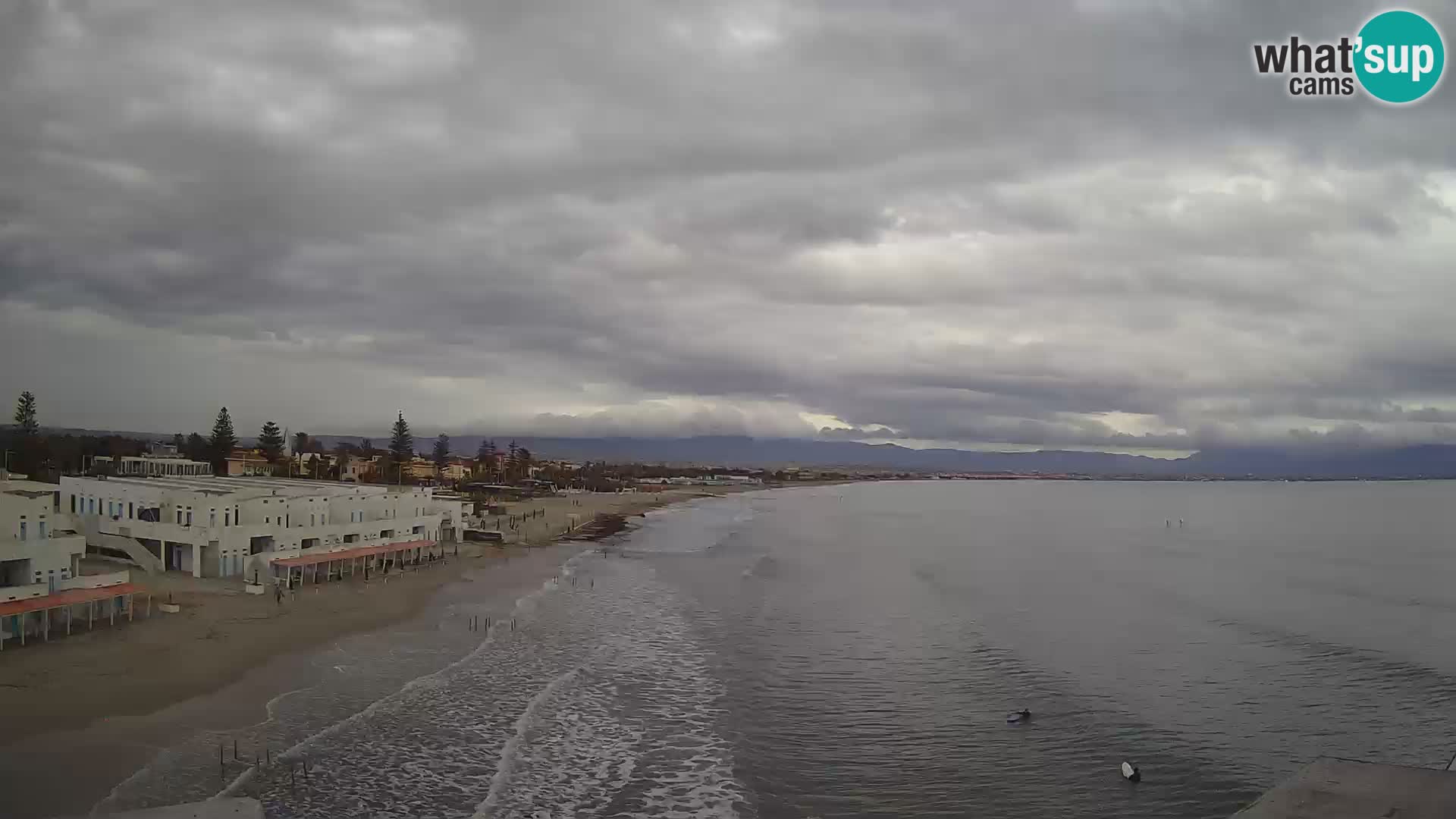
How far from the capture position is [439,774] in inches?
773

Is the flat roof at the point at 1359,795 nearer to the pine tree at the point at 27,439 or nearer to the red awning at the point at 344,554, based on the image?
the red awning at the point at 344,554

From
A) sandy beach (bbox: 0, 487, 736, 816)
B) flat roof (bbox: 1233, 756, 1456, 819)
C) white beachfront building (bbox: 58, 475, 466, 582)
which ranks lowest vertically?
sandy beach (bbox: 0, 487, 736, 816)

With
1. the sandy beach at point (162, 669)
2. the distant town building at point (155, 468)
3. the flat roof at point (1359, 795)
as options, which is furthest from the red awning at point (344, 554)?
the flat roof at point (1359, 795)

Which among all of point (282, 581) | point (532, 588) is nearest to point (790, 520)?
point (532, 588)

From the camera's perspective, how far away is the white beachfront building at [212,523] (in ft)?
133

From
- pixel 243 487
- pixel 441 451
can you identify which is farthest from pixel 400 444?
pixel 243 487

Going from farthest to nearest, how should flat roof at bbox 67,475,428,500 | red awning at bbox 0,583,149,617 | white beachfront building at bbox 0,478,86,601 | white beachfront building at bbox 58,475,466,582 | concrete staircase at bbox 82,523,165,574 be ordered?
flat roof at bbox 67,475,428,500
concrete staircase at bbox 82,523,165,574
white beachfront building at bbox 58,475,466,582
white beachfront building at bbox 0,478,86,601
red awning at bbox 0,583,149,617

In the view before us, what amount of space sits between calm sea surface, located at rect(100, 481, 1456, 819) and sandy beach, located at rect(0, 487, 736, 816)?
1.16m

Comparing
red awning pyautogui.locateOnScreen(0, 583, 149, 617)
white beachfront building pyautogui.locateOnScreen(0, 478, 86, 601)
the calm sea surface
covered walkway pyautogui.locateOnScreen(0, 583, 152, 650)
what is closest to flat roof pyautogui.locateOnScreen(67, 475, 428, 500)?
white beachfront building pyautogui.locateOnScreen(0, 478, 86, 601)

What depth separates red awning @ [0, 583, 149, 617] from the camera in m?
26.9

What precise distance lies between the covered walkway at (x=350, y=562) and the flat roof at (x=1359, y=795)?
128 ft

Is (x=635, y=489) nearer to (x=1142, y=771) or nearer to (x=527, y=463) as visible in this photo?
(x=527, y=463)

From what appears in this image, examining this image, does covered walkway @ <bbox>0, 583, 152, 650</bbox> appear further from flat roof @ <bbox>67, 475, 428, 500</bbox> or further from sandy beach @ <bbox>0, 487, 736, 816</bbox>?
flat roof @ <bbox>67, 475, 428, 500</bbox>

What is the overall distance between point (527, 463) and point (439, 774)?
15878 cm
